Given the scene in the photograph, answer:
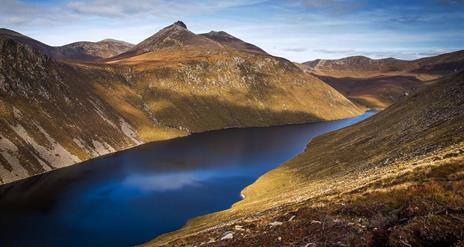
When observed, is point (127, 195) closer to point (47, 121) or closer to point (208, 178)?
point (208, 178)

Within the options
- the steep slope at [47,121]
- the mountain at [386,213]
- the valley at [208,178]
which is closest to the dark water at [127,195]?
the valley at [208,178]

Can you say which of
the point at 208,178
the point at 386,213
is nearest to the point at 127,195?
the point at 208,178

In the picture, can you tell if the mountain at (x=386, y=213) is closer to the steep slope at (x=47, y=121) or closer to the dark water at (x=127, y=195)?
the dark water at (x=127, y=195)

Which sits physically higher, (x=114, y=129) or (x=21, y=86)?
(x=21, y=86)

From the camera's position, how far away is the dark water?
74312 mm

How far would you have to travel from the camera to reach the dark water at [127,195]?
74312mm

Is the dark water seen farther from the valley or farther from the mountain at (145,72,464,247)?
the mountain at (145,72,464,247)

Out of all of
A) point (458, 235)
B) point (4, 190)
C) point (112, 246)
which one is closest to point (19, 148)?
point (4, 190)

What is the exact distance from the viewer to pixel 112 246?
67438 mm

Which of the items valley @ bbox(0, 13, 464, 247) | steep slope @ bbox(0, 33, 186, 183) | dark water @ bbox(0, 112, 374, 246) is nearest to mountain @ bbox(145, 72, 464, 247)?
valley @ bbox(0, 13, 464, 247)

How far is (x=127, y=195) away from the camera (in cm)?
9894

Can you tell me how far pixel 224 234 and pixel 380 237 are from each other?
59.1ft

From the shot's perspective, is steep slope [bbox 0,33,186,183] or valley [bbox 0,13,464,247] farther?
steep slope [bbox 0,33,186,183]

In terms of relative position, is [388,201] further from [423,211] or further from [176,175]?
[176,175]
